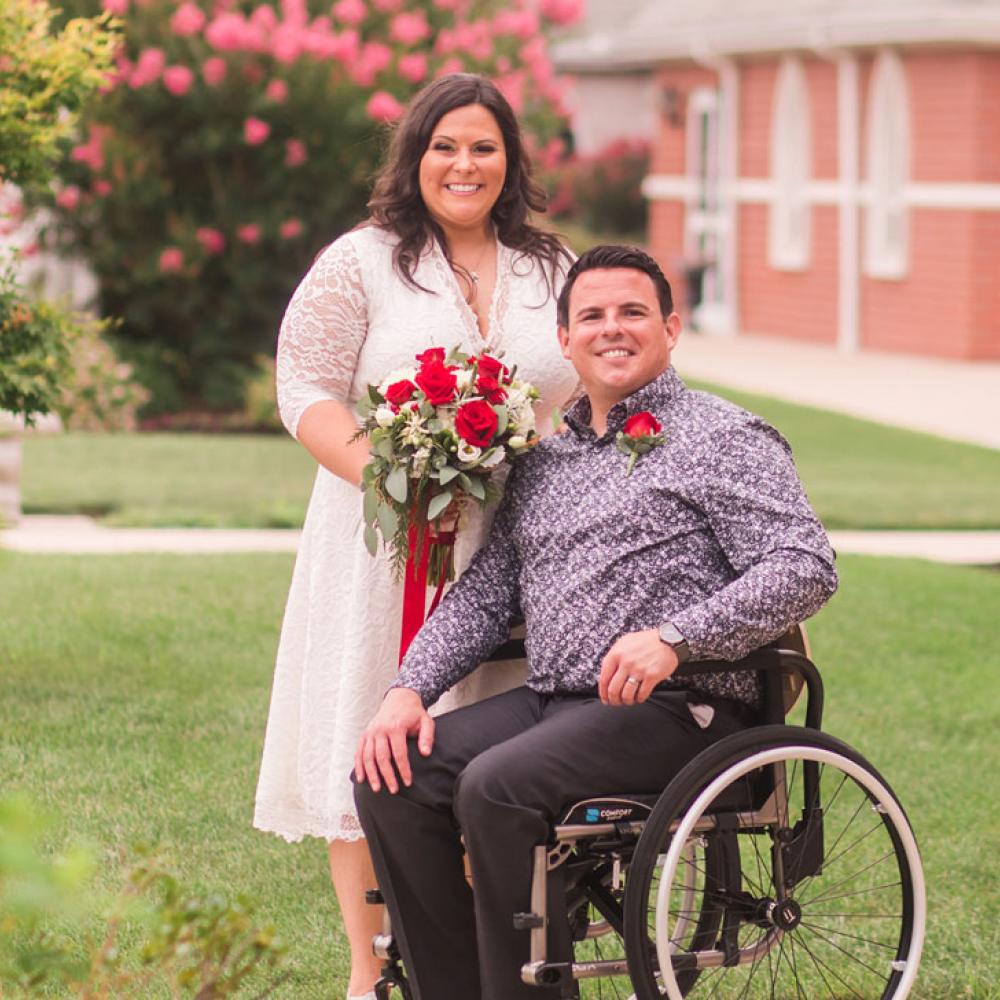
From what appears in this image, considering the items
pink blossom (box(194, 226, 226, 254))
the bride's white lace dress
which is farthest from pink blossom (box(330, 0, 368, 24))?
the bride's white lace dress

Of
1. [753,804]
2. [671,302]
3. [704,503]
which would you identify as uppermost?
[671,302]

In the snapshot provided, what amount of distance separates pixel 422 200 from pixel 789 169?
→ 57.7 ft

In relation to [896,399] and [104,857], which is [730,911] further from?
[896,399]

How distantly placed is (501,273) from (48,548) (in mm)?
5134

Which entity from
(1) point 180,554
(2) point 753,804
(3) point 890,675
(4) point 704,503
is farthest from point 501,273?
(1) point 180,554

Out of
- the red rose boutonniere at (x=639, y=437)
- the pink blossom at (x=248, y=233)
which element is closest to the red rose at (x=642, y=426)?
the red rose boutonniere at (x=639, y=437)

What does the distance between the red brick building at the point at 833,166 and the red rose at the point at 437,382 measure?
46.5 feet

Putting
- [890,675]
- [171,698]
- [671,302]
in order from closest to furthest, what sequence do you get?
[671,302] < [171,698] < [890,675]

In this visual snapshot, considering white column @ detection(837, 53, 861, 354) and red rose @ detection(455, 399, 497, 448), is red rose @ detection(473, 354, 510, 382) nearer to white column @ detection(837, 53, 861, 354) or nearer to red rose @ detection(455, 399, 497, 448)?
red rose @ detection(455, 399, 497, 448)

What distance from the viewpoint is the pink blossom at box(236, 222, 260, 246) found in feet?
44.2

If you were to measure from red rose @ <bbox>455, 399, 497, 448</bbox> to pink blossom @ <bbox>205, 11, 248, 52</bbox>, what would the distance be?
10132 mm

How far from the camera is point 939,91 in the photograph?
1766cm

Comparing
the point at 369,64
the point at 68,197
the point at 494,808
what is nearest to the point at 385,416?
the point at 494,808

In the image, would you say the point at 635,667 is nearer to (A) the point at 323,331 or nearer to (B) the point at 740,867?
(B) the point at 740,867
